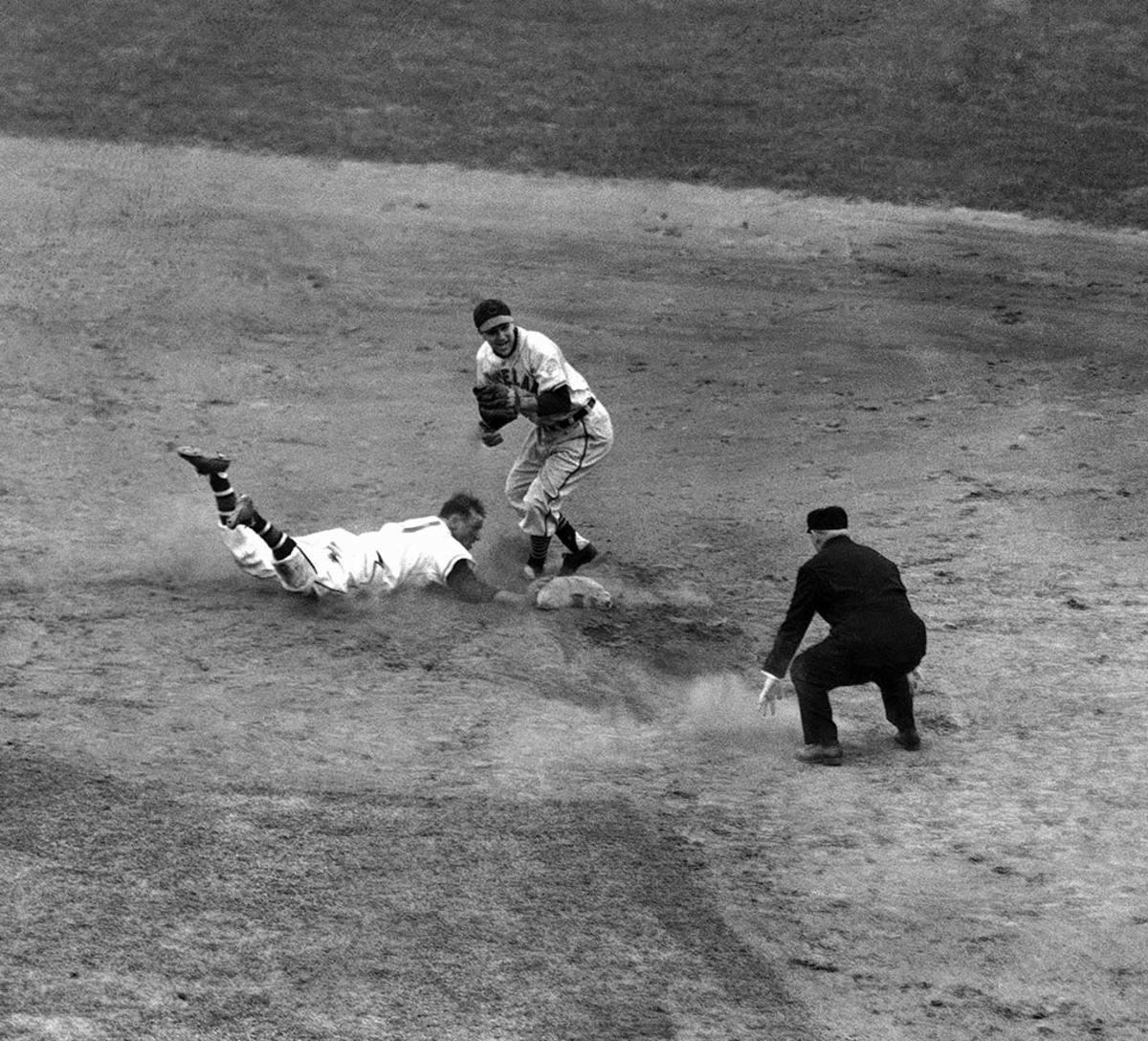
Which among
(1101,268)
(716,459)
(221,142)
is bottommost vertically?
(716,459)

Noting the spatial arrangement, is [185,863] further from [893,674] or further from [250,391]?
[250,391]

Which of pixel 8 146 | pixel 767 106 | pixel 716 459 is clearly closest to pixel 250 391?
pixel 716 459

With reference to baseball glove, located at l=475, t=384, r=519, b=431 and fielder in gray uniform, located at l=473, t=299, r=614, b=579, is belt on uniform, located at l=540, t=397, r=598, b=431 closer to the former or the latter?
fielder in gray uniform, located at l=473, t=299, r=614, b=579

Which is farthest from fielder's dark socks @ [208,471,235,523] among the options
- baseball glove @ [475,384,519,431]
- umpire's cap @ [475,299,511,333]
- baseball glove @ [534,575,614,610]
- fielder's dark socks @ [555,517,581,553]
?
fielder's dark socks @ [555,517,581,553]

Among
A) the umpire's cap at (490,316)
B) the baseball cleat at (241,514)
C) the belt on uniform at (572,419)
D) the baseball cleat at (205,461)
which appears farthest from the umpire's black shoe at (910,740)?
the baseball cleat at (205,461)

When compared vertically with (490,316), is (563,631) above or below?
below

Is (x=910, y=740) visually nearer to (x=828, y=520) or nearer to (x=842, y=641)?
(x=842, y=641)

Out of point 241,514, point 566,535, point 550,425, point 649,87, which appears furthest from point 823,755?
point 649,87

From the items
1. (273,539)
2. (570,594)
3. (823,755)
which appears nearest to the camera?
(823,755)
